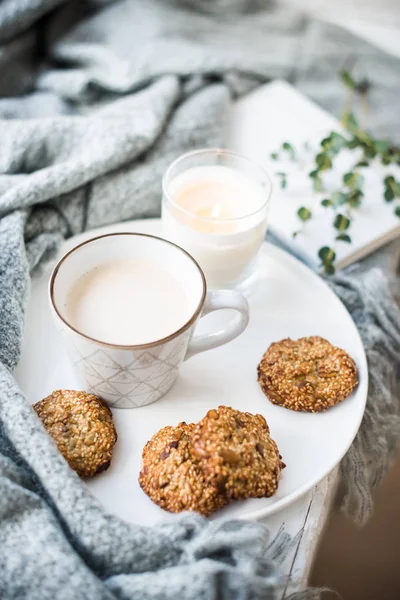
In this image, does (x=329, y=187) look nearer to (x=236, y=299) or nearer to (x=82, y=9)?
(x=236, y=299)

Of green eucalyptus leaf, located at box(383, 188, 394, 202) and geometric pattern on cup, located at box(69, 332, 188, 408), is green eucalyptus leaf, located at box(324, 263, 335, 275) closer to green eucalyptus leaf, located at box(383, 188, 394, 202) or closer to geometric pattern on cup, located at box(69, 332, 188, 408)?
green eucalyptus leaf, located at box(383, 188, 394, 202)

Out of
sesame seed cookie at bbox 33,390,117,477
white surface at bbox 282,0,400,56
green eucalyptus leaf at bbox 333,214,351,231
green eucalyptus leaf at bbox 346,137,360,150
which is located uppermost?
white surface at bbox 282,0,400,56

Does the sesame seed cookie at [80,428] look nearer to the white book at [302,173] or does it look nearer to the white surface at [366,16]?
the white book at [302,173]

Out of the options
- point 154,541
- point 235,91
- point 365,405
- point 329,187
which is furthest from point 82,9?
point 154,541

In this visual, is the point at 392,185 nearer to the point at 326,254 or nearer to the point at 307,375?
the point at 326,254

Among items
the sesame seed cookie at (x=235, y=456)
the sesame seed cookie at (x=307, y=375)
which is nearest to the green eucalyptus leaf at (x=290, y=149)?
the sesame seed cookie at (x=307, y=375)

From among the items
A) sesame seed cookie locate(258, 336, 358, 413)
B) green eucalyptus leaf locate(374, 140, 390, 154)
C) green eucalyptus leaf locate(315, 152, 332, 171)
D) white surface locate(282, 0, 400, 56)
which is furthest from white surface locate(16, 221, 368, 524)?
white surface locate(282, 0, 400, 56)

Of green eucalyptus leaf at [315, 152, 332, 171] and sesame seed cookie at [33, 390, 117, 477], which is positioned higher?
green eucalyptus leaf at [315, 152, 332, 171]
